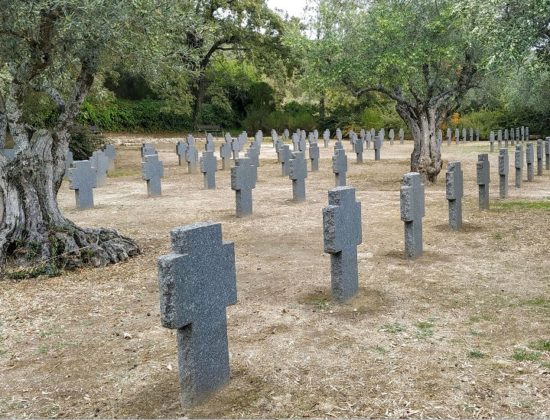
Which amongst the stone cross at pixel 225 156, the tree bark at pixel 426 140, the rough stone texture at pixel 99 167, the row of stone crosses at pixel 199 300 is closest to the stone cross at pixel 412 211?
the row of stone crosses at pixel 199 300

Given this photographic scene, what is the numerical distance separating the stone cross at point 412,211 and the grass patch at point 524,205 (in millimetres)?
4606

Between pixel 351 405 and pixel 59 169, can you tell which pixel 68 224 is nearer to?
pixel 59 169

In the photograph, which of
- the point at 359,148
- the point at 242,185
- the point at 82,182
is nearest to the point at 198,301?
the point at 242,185

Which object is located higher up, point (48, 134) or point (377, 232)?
point (48, 134)

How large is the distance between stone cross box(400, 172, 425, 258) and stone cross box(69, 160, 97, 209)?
8.03m

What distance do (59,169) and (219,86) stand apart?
3454 centimetres

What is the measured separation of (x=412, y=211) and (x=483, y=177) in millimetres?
4087

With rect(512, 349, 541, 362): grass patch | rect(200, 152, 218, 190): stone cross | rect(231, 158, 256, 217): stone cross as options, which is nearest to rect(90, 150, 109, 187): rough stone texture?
rect(200, 152, 218, 190): stone cross

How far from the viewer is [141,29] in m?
8.13

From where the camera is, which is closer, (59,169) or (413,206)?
(413,206)

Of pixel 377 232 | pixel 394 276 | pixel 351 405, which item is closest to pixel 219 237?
pixel 351 405

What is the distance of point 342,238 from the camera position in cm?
608

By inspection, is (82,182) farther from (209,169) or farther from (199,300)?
(199,300)

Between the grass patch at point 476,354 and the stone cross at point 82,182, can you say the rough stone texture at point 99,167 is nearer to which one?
the stone cross at point 82,182
